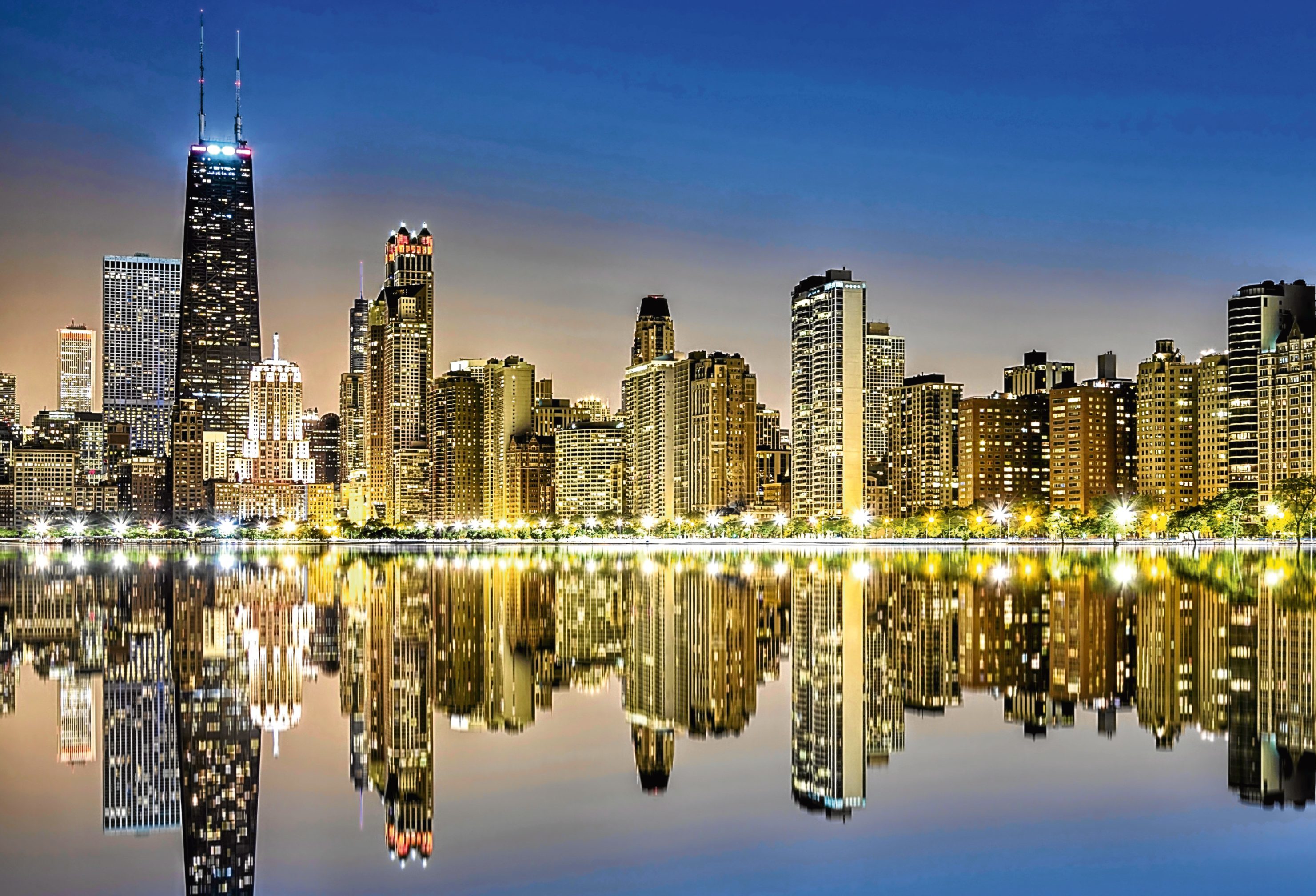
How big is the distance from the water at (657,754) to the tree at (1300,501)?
137202 millimetres

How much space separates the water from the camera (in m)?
17.6

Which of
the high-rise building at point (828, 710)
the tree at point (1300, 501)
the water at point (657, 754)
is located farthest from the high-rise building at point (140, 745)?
the tree at point (1300, 501)

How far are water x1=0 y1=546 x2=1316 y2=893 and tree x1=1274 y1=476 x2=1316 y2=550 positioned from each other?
450 ft

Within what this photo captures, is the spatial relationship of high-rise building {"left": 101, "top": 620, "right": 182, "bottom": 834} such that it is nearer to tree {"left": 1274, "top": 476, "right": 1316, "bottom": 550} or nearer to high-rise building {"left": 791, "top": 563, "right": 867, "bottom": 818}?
high-rise building {"left": 791, "top": 563, "right": 867, "bottom": 818}

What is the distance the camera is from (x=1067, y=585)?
236ft

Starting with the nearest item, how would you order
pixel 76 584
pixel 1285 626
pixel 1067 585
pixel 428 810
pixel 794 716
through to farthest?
1. pixel 428 810
2. pixel 794 716
3. pixel 1285 626
4. pixel 1067 585
5. pixel 76 584

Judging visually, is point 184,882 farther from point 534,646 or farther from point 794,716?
point 534,646

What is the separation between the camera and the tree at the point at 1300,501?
174750mm

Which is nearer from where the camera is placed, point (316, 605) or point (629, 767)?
point (629, 767)

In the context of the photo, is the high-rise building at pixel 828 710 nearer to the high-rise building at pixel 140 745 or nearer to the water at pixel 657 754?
the water at pixel 657 754

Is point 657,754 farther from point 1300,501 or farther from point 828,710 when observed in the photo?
point 1300,501

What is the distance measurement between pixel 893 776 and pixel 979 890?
5.67 m

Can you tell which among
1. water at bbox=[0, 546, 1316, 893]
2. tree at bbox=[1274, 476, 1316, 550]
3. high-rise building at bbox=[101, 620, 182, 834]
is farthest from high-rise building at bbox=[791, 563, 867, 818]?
tree at bbox=[1274, 476, 1316, 550]

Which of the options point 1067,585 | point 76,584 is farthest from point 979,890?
point 76,584
